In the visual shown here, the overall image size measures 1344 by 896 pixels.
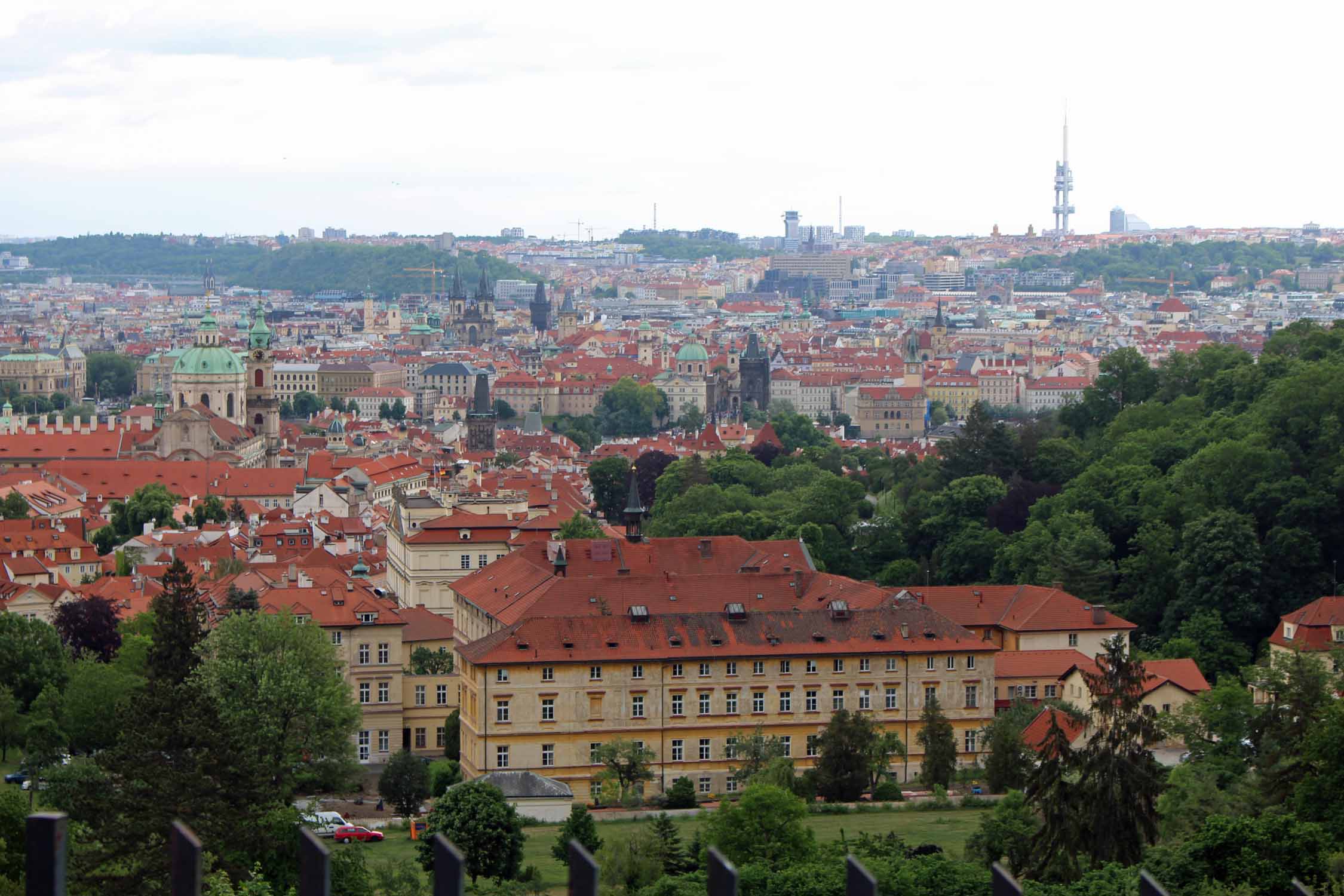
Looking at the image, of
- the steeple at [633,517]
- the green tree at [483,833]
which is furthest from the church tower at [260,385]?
the green tree at [483,833]

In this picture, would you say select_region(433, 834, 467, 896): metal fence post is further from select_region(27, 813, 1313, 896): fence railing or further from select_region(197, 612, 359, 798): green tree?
select_region(197, 612, 359, 798): green tree

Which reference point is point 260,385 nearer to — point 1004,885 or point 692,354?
point 692,354

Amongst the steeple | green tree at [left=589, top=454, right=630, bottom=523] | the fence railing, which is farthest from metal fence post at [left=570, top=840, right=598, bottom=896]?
green tree at [left=589, top=454, right=630, bottom=523]

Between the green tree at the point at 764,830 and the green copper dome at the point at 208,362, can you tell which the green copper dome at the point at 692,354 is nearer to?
the green copper dome at the point at 208,362

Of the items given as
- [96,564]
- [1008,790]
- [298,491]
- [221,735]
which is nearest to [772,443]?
[298,491]

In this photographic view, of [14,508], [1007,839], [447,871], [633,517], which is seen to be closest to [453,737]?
[633,517]

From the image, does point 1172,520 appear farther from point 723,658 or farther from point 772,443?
point 772,443
